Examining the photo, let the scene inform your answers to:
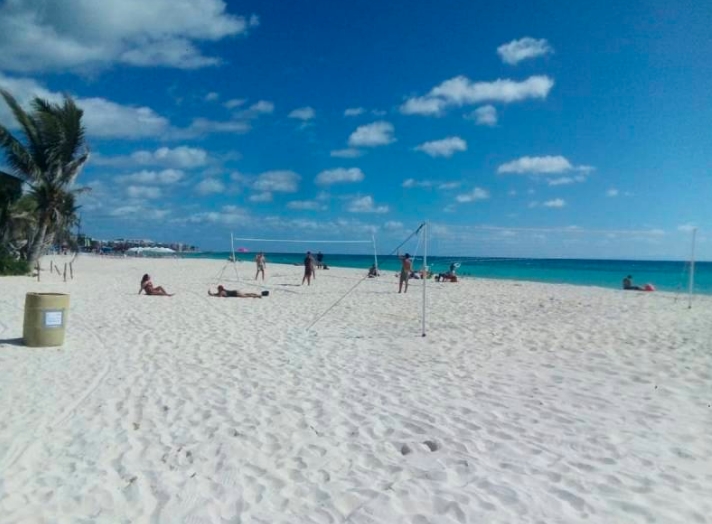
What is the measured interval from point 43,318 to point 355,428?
514 centimetres

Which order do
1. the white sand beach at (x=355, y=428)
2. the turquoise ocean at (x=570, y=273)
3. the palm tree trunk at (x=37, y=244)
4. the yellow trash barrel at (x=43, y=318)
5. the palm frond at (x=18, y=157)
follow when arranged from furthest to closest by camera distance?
the turquoise ocean at (x=570, y=273)
the palm tree trunk at (x=37, y=244)
the palm frond at (x=18, y=157)
the yellow trash barrel at (x=43, y=318)
the white sand beach at (x=355, y=428)

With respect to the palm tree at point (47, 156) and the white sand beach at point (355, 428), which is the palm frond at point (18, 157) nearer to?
the palm tree at point (47, 156)

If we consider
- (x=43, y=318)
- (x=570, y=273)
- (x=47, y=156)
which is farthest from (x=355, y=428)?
(x=570, y=273)

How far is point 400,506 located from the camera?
9.37 feet

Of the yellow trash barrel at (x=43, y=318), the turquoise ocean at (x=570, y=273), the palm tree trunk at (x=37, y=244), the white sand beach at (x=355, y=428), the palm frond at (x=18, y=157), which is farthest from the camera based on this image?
the turquoise ocean at (x=570, y=273)

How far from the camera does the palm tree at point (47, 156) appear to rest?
1909 cm

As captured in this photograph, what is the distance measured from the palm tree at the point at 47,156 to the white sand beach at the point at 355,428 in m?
13.4

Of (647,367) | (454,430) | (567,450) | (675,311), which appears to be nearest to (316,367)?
(454,430)

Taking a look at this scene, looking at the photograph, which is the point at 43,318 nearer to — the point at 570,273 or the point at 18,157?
the point at 18,157

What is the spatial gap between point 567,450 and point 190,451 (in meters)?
2.76

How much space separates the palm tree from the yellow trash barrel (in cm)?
1516

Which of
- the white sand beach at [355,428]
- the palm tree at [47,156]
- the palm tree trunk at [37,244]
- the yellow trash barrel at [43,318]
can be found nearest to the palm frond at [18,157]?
the palm tree at [47,156]

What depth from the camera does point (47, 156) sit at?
63.8 feet

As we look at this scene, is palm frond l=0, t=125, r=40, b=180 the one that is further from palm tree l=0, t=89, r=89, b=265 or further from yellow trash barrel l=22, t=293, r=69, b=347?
yellow trash barrel l=22, t=293, r=69, b=347
